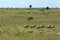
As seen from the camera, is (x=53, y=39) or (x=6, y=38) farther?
(x=53, y=39)

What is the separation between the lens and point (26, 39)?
1705 cm

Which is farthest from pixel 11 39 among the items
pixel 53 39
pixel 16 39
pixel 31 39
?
pixel 53 39

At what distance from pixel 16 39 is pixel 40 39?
183 centimetres

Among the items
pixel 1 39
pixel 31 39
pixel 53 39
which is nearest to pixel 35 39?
pixel 31 39

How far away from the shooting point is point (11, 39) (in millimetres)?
16266

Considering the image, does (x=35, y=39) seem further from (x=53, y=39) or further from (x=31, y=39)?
(x=53, y=39)

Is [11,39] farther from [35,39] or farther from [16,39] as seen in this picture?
[35,39]

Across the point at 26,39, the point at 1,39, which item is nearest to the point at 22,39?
the point at 26,39

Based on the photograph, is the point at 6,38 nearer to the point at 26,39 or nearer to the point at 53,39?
the point at 26,39

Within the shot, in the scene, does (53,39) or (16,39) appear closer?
(16,39)

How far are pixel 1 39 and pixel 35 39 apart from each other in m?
2.49

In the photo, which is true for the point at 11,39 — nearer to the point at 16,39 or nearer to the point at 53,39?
the point at 16,39

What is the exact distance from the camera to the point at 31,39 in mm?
17109

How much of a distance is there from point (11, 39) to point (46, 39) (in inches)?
103
